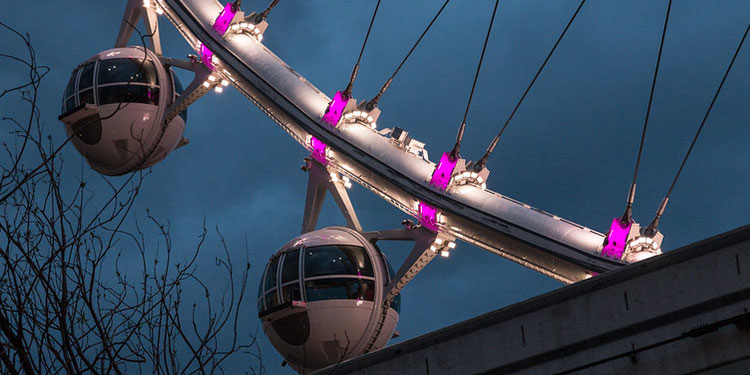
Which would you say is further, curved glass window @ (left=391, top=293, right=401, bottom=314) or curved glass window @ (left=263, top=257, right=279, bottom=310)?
curved glass window @ (left=391, top=293, right=401, bottom=314)

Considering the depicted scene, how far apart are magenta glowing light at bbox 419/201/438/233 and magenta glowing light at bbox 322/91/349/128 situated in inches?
180

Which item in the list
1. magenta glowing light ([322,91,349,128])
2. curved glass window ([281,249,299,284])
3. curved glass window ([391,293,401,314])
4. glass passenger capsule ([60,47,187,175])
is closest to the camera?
curved glass window ([281,249,299,284])

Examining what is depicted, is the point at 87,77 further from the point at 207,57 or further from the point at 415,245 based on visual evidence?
the point at 415,245

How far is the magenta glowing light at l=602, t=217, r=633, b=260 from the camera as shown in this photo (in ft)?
97.7

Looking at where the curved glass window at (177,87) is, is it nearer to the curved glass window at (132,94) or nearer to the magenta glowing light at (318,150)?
the curved glass window at (132,94)

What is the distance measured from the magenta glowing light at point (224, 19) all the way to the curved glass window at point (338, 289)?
1360 cm

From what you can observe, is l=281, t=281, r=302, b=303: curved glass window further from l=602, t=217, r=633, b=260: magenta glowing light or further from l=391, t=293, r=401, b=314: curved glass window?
l=602, t=217, r=633, b=260: magenta glowing light

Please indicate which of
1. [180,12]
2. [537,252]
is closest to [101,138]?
[180,12]

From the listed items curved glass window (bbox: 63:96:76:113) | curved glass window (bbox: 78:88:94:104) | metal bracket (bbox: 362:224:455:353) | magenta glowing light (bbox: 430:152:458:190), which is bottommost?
metal bracket (bbox: 362:224:455:353)

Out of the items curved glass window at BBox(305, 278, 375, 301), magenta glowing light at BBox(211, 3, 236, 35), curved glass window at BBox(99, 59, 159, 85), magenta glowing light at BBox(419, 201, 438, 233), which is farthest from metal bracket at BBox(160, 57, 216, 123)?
curved glass window at BBox(305, 278, 375, 301)

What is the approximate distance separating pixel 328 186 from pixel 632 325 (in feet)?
78.7

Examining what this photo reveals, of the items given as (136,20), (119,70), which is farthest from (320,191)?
(136,20)

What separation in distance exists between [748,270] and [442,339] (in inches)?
165

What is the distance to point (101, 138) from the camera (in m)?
37.0
